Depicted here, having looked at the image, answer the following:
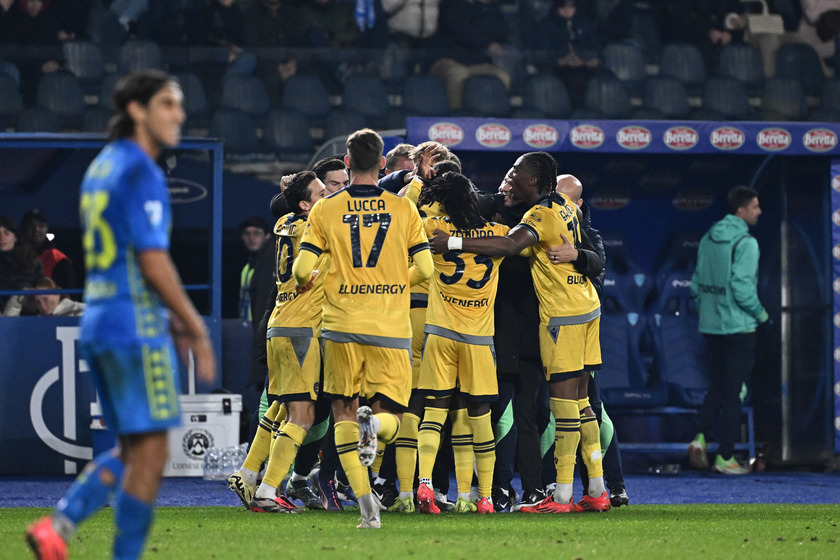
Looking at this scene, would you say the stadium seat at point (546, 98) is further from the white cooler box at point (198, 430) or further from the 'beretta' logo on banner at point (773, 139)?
the white cooler box at point (198, 430)

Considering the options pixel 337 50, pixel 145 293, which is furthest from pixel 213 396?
pixel 337 50

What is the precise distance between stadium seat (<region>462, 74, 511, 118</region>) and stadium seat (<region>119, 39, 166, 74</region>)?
386cm

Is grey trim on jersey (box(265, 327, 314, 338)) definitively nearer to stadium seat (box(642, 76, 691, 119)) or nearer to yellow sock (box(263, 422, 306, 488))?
yellow sock (box(263, 422, 306, 488))

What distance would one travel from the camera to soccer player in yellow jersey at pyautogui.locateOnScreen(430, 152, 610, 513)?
6.95 metres

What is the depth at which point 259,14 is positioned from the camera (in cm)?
1569

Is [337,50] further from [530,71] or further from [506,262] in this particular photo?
[506,262]

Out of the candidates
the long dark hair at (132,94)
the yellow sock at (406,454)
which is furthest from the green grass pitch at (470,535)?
the long dark hair at (132,94)

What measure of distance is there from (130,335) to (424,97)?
12116 mm

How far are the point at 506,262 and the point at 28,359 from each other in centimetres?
463

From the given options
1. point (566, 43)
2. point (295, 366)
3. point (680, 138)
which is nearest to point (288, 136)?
point (566, 43)

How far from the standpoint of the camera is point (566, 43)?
52.6 feet

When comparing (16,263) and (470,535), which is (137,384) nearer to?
(470,535)

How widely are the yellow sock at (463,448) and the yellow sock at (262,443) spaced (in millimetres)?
1091

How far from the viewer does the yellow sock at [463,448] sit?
6988mm
